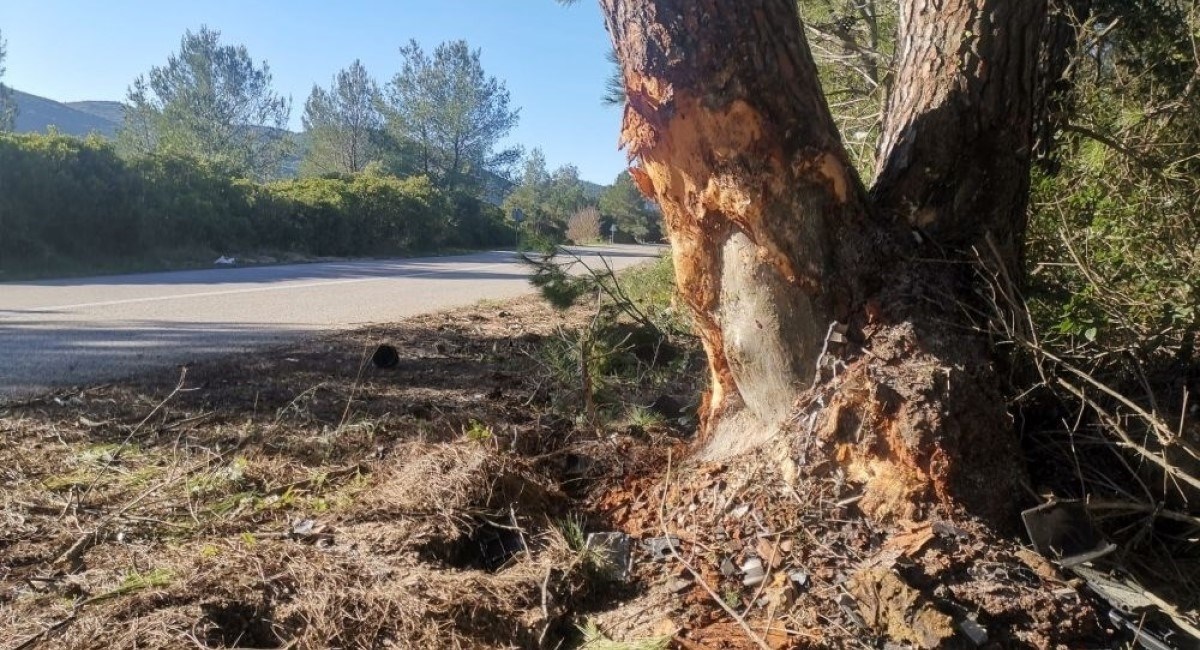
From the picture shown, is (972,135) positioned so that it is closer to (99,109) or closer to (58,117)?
(58,117)

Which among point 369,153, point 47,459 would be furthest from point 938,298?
point 369,153

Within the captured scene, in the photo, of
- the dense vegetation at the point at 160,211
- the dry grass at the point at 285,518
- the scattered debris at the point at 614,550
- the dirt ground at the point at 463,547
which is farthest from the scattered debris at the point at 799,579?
the dense vegetation at the point at 160,211

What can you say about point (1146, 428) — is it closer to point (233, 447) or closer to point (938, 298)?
point (938, 298)

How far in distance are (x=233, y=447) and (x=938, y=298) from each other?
3187 millimetres

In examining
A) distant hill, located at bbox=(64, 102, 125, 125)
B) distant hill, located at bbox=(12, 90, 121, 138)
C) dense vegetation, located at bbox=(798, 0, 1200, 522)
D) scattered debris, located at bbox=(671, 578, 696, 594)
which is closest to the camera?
scattered debris, located at bbox=(671, 578, 696, 594)

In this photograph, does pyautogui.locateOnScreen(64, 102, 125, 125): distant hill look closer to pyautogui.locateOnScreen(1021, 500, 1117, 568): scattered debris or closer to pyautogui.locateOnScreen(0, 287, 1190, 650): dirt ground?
pyautogui.locateOnScreen(0, 287, 1190, 650): dirt ground

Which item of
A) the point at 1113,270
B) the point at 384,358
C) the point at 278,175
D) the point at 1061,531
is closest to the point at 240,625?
the point at 1061,531

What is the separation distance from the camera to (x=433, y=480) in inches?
131

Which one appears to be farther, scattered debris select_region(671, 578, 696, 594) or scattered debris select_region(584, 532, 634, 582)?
scattered debris select_region(584, 532, 634, 582)

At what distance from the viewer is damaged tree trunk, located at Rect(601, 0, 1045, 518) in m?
2.89

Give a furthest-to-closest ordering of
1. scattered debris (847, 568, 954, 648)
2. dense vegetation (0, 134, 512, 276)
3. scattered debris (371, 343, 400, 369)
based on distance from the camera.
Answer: dense vegetation (0, 134, 512, 276)
scattered debris (371, 343, 400, 369)
scattered debris (847, 568, 954, 648)

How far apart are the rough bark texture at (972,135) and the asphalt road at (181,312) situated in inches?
117

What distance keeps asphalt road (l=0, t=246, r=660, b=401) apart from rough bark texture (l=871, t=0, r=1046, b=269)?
117 inches

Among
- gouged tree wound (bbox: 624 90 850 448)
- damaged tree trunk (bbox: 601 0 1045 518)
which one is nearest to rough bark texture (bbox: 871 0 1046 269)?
damaged tree trunk (bbox: 601 0 1045 518)
